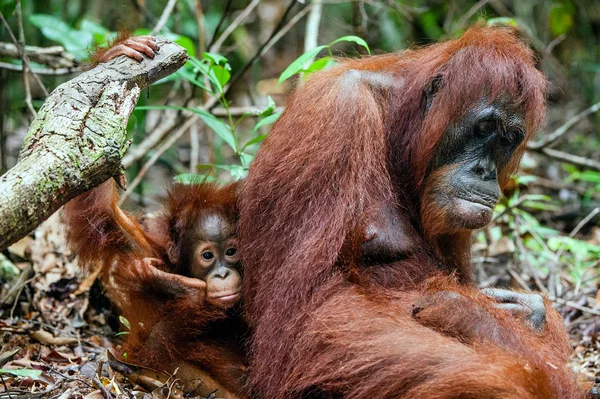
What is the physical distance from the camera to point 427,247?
308 centimetres

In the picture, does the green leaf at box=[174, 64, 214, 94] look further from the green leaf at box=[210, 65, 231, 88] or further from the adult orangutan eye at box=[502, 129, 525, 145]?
the adult orangutan eye at box=[502, 129, 525, 145]

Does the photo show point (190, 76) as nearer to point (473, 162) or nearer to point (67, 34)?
point (67, 34)

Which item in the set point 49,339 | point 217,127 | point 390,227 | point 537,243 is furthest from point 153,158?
point 537,243

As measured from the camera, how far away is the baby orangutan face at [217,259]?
10.8ft

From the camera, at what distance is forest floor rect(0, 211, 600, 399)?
292 cm

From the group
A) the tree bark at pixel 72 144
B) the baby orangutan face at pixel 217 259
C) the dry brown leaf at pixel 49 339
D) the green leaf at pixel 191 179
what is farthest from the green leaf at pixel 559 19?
the dry brown leaf at pixel 49 339

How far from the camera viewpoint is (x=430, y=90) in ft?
10.1

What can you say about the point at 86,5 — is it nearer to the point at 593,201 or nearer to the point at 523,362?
the point at 593,201

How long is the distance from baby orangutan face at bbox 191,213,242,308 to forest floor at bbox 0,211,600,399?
1.56 ft

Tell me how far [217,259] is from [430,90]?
1.23 meters

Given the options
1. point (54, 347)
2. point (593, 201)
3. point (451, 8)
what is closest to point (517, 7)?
point (451, 8)

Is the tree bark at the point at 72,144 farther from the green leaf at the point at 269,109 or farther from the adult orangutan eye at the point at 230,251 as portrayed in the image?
the green leaf at the point at 269,109

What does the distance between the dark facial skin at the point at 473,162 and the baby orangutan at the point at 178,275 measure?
1017 millimetres

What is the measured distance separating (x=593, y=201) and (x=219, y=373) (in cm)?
507
